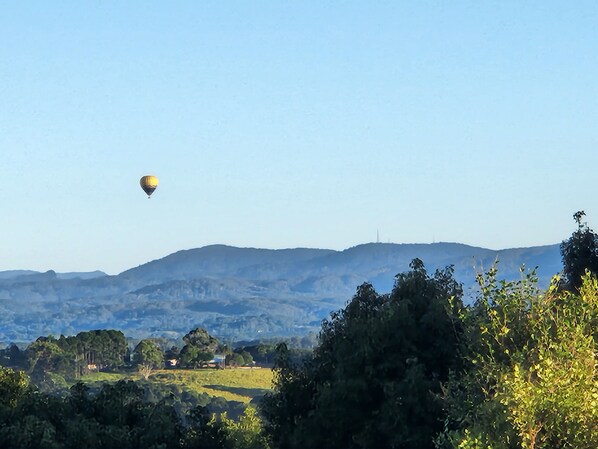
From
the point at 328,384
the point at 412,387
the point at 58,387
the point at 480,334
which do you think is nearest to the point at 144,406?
the point at 328,384

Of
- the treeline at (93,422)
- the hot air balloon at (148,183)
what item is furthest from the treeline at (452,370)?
the hot air balloon at (148,183)

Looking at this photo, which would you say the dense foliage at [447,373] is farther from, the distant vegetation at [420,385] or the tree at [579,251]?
the tree at [579,251]

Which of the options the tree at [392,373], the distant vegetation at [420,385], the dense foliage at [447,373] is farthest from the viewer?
the tree at [392,373]

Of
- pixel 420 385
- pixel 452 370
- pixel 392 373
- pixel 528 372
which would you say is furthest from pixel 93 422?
pixel 528 372

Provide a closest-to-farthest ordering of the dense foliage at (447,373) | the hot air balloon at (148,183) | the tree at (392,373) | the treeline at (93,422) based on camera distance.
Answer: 1. the dense foliage at (447,373)
2. the tree at (392,373)
3. the treeline at (93,422)
4. the hot air balloon at (148,183)

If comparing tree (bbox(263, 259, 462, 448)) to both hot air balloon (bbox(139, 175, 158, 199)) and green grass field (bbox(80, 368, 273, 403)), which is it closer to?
hot air balloon (bbox(139, 175, 158, 199))

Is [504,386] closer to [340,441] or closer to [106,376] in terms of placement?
[340,441]

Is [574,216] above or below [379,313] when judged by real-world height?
above
